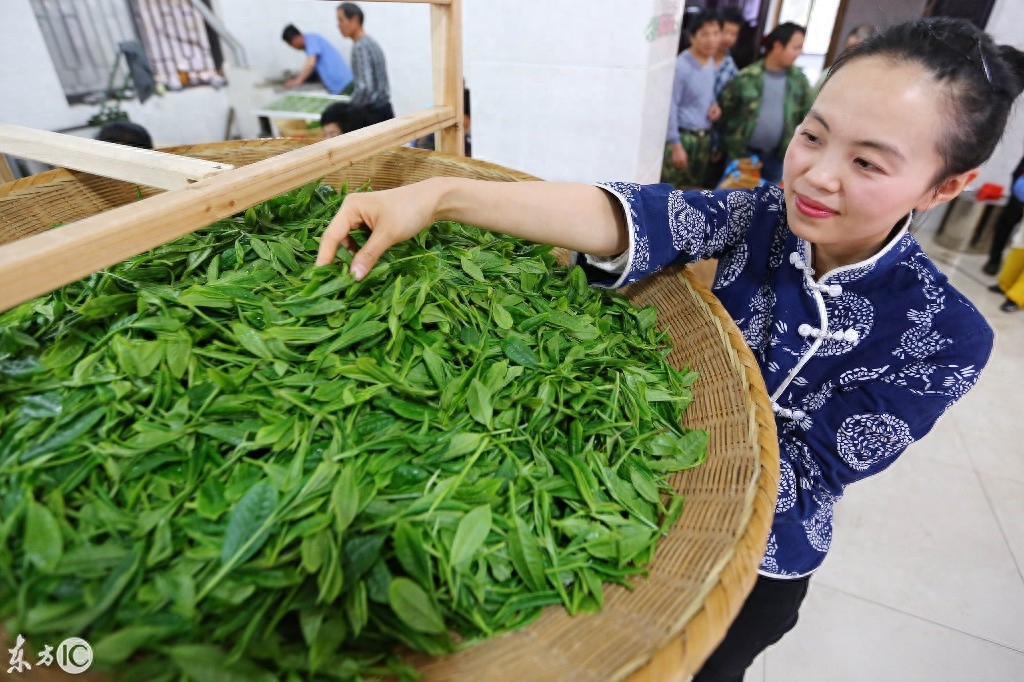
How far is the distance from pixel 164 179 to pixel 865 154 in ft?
3.19

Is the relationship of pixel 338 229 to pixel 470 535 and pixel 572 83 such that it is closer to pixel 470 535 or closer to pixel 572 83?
pixel 470 535

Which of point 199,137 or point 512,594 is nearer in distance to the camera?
point 512,594

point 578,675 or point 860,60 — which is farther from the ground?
point 860,60

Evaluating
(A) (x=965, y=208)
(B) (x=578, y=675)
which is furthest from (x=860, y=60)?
(A) (x=965, y=208)

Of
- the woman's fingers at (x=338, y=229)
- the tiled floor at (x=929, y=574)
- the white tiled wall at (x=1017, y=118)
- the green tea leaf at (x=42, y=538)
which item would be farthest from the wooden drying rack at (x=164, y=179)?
the white tiled wall at (x=1017, y=118)

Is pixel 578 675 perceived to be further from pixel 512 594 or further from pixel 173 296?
pixel 173 296

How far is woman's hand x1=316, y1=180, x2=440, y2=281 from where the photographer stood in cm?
87

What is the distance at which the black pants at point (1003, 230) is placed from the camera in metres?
3.10

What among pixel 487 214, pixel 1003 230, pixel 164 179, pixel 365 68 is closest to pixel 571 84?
pixel 487 214

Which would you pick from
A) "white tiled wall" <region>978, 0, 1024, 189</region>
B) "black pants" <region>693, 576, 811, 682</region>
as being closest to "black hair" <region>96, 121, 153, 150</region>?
"black pants" <region>693, 576, 811, 682</region>

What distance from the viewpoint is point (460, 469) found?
0.74 metres

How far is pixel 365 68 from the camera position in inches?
144

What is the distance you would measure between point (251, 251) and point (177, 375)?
0.31 metres

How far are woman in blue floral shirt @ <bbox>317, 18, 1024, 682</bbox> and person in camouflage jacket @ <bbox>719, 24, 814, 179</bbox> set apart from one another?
2.34m
